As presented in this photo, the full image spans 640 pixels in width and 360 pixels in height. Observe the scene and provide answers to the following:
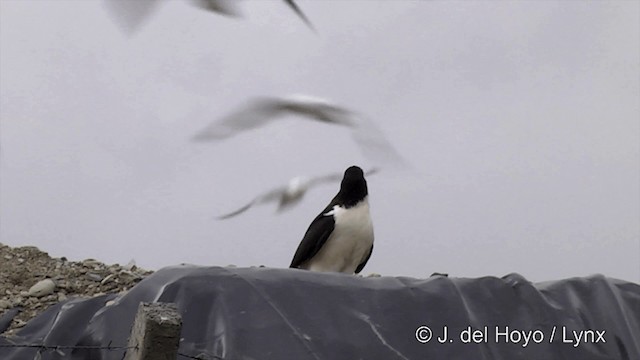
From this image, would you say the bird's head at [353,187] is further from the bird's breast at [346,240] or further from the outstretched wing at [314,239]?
the outstretched wing at [314,239]

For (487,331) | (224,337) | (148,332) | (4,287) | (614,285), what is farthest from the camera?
(4,287)

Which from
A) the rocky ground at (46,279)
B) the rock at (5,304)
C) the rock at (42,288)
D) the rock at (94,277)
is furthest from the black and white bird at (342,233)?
the rock at (5,304)

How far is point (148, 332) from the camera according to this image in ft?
12.0

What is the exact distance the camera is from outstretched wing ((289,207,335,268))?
709 centimetres

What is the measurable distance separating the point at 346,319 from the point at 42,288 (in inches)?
105

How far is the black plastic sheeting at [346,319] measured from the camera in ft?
15.0

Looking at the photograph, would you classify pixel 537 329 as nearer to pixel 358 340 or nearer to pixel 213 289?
pixel 358 340

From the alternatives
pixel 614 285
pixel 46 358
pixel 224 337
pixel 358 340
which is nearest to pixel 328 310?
pixel 358 340

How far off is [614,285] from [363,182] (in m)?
2.43

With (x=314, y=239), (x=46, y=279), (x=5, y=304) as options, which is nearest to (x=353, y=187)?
(x=314, y=239)

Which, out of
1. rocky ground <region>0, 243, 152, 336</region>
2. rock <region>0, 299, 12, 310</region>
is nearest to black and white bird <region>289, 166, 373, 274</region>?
rocky ground <region>0, 243, 152, 336</region>

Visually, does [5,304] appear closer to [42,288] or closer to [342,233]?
[42,288]

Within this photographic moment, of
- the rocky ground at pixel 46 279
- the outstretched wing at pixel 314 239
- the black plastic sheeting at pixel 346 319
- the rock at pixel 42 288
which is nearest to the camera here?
the black plastic sheeting at pixel 346 319

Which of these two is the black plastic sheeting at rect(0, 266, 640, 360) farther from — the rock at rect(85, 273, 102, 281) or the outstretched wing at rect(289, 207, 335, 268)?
the outstretched wing at rect(289, 207, 335, 268)
